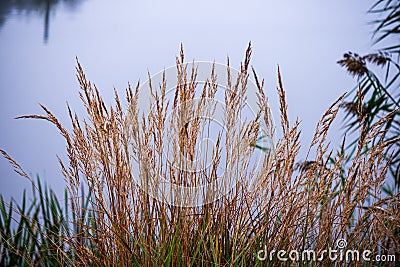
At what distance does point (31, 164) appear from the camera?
3.27 meters

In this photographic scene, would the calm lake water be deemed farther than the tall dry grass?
Yes

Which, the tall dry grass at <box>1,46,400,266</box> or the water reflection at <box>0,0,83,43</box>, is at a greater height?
the water reflection at <box>0,0,83,43</box>

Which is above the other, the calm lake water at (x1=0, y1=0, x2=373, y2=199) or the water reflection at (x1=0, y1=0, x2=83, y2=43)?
the water reflection at (x1=0, y1=0, x2=83, y2=43)

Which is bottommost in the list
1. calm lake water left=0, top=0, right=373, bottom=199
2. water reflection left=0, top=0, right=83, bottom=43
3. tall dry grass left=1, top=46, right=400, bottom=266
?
tall dry grass left=1, top=46, right=400, bottom=266

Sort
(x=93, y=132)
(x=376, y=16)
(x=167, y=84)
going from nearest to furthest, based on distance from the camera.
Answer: (x=93, y=132) → (x=167, y=84) → (x=376, y=16)

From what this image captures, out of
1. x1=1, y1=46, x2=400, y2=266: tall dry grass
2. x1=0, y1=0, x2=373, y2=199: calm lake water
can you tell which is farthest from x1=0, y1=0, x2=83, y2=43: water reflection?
x1=1, y1=46, x2=400, y2=266: tall dry grass

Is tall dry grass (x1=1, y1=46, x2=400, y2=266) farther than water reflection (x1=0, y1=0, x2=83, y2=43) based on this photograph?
No

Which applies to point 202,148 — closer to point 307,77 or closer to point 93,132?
point 93,132

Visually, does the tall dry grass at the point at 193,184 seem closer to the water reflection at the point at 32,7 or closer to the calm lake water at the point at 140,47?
the calm lake water at the point at 140,47

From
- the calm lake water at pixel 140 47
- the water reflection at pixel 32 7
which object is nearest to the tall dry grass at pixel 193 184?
the calm lake water at pixel 140 47

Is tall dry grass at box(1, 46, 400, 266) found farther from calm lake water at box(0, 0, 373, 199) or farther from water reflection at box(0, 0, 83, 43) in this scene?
water reflection at box(0, 0, 83, 43)

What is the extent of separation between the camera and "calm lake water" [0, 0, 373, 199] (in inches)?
126

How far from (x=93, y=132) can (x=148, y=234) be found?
0.84 feet

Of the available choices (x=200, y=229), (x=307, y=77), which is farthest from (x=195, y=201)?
(x=307, y=77)
